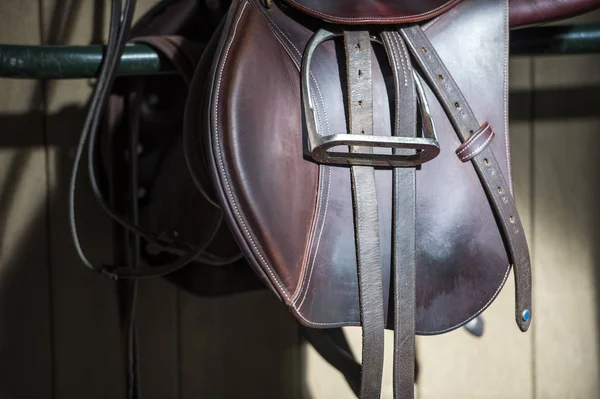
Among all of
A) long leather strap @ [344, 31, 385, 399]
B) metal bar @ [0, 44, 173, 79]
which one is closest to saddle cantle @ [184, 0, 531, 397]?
long leather strap @ [344, 31, 385, 399]

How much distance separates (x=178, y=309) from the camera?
99cm

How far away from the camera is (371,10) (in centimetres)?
61

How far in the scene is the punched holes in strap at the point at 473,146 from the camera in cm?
62

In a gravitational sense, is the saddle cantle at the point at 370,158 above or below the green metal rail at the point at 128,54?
below

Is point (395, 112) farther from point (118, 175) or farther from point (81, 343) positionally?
point (81, 343)

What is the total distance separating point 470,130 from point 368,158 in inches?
4.9

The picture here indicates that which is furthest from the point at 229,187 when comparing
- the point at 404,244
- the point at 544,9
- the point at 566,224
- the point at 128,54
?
the point at 566,224

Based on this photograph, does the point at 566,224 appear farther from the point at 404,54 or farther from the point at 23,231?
the point at 23,231

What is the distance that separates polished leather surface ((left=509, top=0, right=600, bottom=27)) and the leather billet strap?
136 millimetres

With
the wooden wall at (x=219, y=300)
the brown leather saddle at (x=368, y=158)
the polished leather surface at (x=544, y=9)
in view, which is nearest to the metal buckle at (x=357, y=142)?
the brown leather saddle at (x=368, y=158)

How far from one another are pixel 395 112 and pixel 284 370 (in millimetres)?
569

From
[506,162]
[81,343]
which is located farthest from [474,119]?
[81,343]

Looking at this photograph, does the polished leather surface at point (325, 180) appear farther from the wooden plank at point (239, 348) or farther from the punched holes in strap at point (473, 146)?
the wooden plank at point (239, 348)

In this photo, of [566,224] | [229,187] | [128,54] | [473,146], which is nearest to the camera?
[229,187]
